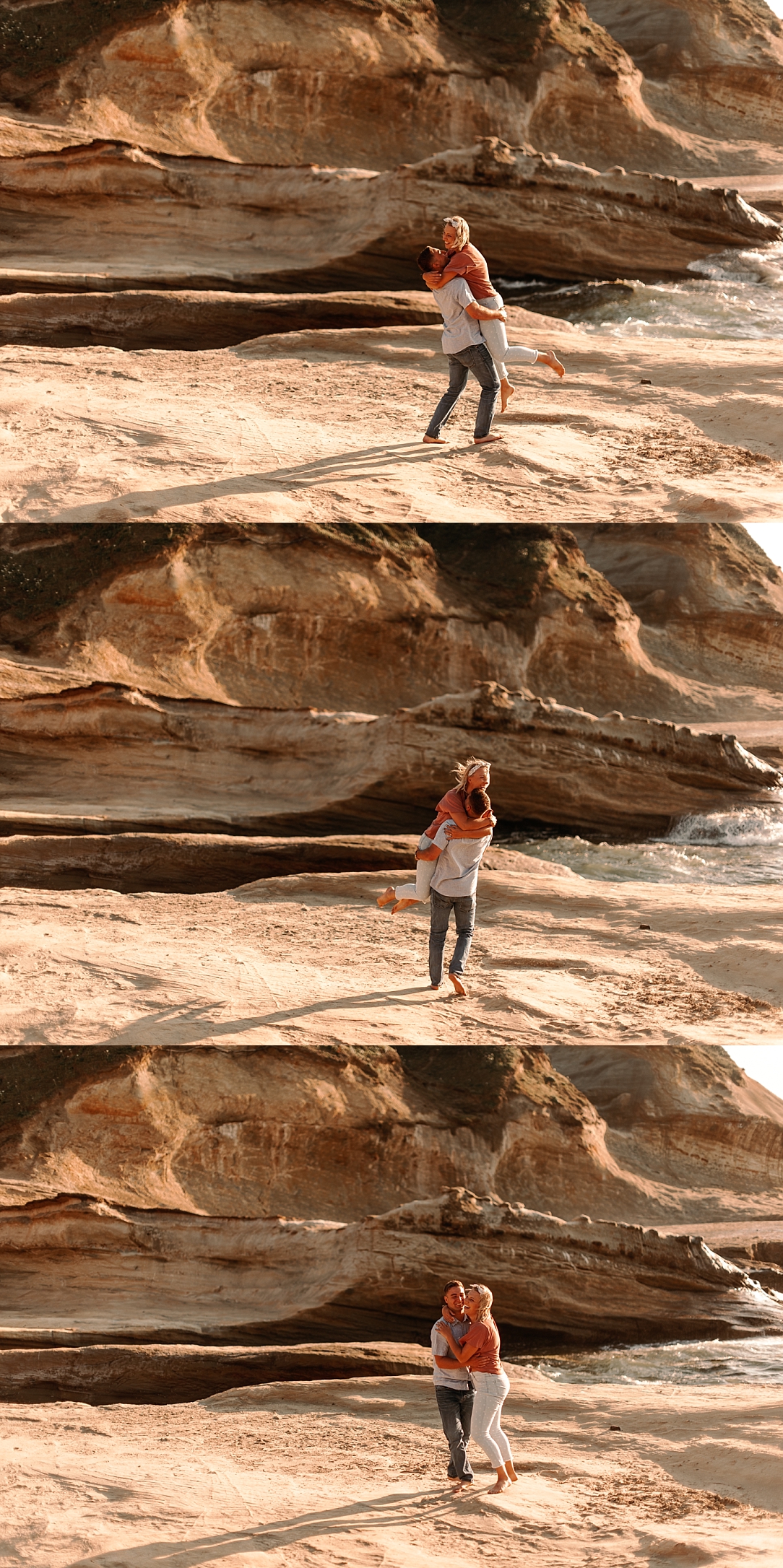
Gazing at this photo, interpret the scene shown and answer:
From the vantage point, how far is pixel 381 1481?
1002 cm

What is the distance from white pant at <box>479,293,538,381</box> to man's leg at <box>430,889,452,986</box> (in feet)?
14.8

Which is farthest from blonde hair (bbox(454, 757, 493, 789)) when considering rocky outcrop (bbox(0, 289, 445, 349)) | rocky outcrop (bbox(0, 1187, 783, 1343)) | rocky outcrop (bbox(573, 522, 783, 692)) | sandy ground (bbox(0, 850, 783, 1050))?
rocky outcrop (bbox(0, 289, 445, 349))

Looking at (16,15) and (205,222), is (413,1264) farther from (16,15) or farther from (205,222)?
(16,15)

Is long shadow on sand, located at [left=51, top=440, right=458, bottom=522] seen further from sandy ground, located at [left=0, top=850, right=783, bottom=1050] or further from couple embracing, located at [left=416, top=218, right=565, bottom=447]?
sandy ground, located at [left=0, top=850, right=783, bottom=1050]

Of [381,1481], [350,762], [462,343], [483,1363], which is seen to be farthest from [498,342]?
[381,1481]

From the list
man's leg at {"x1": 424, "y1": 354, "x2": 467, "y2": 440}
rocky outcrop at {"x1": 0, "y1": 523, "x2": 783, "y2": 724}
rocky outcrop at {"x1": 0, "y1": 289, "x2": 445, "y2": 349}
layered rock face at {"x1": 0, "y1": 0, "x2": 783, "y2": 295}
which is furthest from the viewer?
layered rock face at {"x1": 0, "y1": 0, "x2": 783, "y2": 295}

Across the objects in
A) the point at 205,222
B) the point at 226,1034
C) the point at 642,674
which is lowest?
the point at 226,1034

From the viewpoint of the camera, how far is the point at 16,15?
17344 mm

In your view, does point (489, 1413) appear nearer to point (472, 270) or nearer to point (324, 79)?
point (472, 270)

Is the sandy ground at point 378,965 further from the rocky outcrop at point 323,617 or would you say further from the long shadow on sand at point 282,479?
the long shadow on sand at point 282,479

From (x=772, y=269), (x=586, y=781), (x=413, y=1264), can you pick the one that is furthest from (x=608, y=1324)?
(x=772, y=269)

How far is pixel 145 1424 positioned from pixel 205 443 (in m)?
8.02

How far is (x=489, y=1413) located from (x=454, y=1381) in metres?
0.27

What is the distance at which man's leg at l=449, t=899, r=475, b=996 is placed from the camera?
37.2 ft
